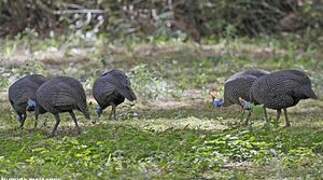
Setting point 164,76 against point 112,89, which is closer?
point 112,89

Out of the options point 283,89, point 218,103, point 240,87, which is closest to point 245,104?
point 240,87

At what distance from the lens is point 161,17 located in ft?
52.5

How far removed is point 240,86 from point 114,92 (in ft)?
3.84

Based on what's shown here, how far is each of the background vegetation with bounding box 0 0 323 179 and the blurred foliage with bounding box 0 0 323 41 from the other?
23 millimetres

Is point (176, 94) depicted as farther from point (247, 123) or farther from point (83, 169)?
point (83, 169)

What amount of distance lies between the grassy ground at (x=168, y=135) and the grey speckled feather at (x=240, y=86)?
0.21 metres

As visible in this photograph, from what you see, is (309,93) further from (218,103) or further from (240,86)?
(218,103)

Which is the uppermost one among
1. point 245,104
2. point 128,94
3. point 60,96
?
point 60,96

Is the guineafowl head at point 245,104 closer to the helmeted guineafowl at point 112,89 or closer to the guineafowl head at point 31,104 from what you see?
the helmeted guineafowl at point 112,89

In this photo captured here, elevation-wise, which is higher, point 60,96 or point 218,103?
point 60,96

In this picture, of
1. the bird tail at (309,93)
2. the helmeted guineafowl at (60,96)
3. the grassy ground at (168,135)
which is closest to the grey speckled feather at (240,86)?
the grassy ground at (168,135)

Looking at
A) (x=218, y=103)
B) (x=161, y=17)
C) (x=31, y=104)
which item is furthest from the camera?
(x=161, y=17)

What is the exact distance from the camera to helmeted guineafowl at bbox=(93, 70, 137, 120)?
8094 mm

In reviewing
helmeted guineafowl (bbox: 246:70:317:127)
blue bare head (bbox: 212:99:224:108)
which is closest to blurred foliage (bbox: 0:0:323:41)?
blue bare head (bbox: 212:99:224:108)
